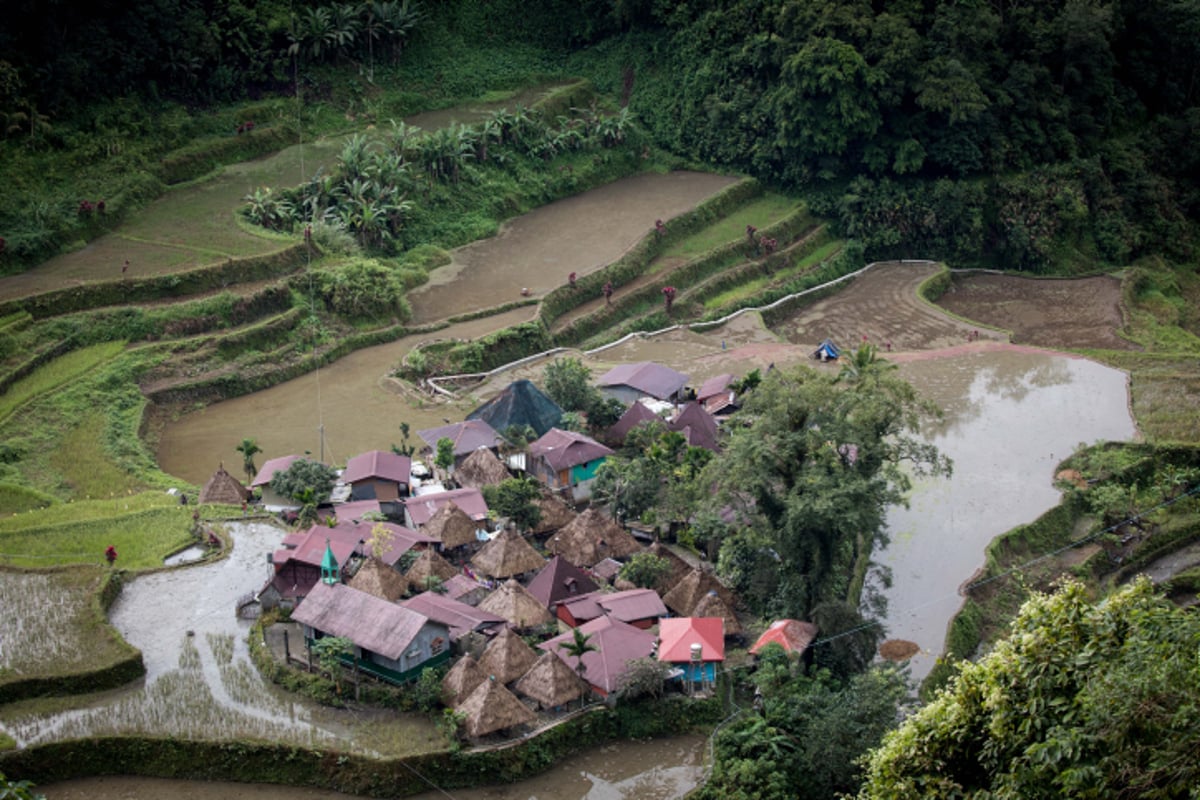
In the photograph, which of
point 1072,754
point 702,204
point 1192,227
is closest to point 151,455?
point 702,204

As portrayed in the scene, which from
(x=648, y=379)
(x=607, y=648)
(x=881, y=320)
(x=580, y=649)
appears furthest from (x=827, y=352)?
(x=580, y=649)

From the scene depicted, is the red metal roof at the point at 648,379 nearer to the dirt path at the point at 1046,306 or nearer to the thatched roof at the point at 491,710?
the dirt path at the point at 1046,306

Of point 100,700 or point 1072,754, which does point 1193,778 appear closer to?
point 1072,754

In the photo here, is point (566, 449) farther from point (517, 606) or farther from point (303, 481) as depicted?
point (517, 606)

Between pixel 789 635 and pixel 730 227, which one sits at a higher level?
pixel 730 227

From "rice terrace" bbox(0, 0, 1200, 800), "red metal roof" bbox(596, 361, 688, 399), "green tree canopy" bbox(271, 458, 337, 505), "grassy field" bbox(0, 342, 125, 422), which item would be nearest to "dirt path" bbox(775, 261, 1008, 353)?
"rice terrace" bbox(0, 0, 1200, 800)

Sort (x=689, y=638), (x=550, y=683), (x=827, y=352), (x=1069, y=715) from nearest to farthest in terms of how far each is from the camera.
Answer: (x=1069, y=715)
(x=550, y=683)
(x=689, y=638)
(x=827, y=352)

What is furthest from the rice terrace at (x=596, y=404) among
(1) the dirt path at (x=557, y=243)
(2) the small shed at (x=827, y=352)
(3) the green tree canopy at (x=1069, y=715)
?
(2) the small shed at (x=827, y=352)
